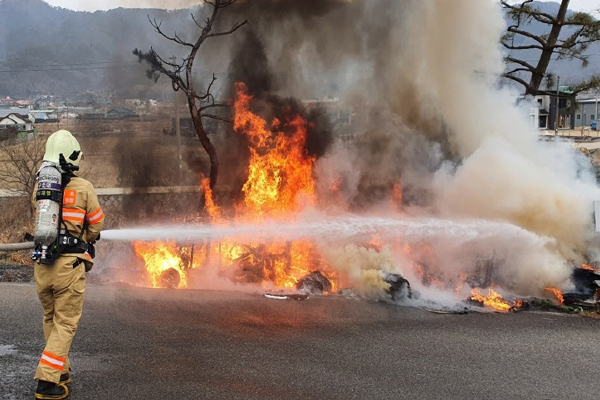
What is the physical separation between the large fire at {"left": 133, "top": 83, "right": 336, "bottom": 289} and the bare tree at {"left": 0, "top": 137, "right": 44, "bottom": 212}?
5737mm

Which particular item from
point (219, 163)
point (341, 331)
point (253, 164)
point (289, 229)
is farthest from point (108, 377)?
point (219, 163)

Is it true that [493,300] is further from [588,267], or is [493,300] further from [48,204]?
[48,204]

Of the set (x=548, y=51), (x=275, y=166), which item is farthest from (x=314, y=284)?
(x=548, y=51)

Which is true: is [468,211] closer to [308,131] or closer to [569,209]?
[569,209]

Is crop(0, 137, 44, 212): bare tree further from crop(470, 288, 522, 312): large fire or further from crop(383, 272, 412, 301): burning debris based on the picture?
crop(470, 288, 522, 312): large fire

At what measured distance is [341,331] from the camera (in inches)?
243

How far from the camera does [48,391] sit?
4242 mm

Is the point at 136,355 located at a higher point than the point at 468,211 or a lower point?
lower

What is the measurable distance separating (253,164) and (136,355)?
6.03 meters

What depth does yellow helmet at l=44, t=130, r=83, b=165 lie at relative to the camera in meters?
4.57

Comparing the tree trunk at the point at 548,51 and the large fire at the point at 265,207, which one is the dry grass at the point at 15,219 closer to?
the large fire at the point at 265,207

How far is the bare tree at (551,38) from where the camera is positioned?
46.9 ft

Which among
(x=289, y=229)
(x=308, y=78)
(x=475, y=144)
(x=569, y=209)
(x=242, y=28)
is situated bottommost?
(x=289, y=229)

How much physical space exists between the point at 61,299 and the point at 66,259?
339mm
